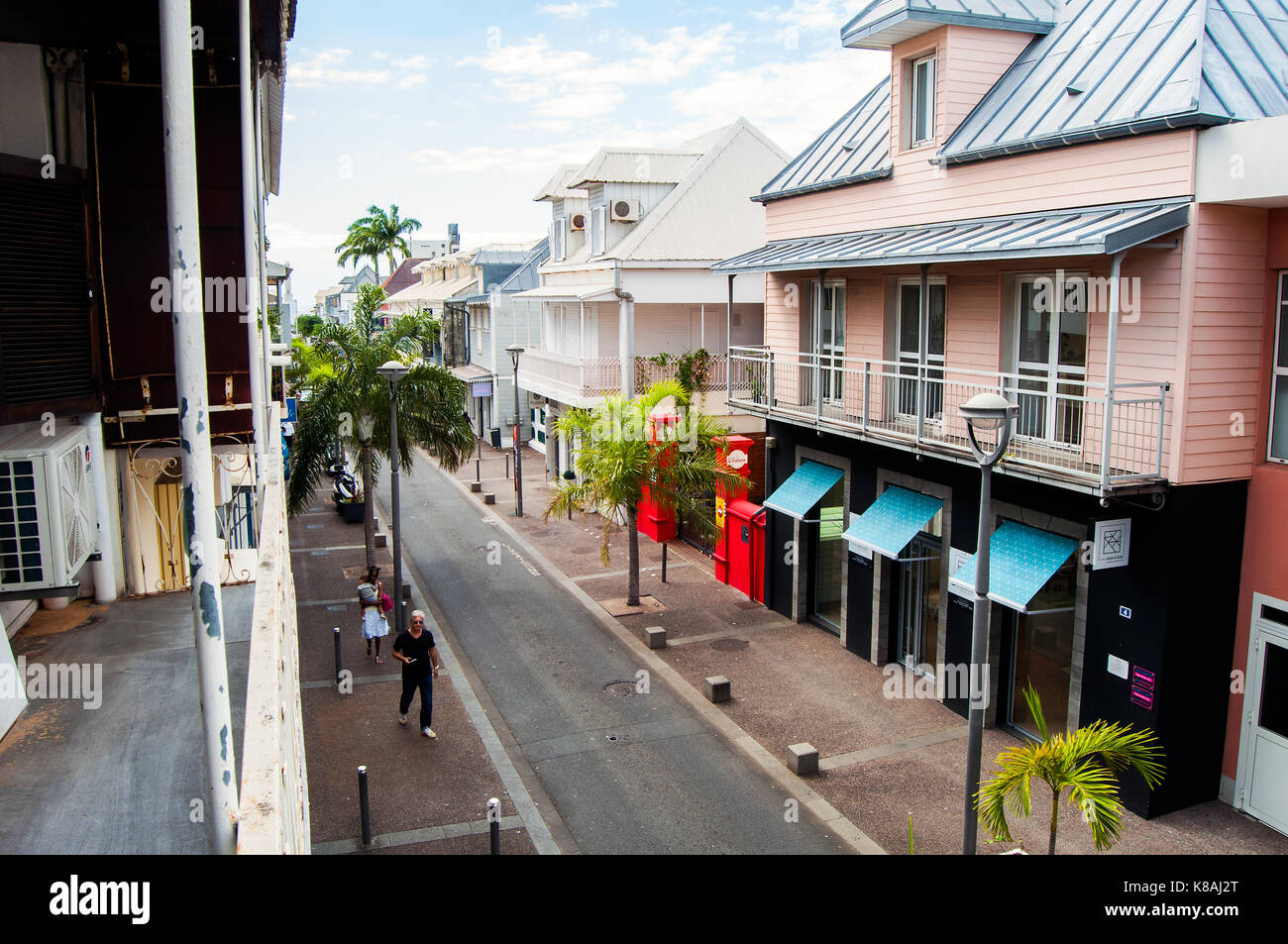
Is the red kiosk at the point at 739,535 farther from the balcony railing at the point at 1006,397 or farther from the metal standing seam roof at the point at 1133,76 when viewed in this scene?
the metal standing seam roof at the point at 1133,76

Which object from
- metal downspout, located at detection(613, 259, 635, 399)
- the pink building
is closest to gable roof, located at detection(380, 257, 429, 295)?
metal downspout, located at detection(613, 259, 635, 399)

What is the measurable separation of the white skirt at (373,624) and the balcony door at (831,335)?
350 inches

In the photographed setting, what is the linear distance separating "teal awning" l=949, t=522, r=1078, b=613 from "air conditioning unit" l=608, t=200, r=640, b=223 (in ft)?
59.7

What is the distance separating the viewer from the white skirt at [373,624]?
16.8 meters

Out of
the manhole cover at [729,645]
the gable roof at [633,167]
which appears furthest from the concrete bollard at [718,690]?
the gable roof at [633,167]

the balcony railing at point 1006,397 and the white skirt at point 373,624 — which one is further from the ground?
the balcony railing at point 1006,397

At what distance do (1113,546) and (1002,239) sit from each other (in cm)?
399

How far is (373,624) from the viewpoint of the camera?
661 inches

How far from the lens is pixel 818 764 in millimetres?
12852

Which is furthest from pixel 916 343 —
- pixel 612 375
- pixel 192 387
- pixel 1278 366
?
pixel 192 387

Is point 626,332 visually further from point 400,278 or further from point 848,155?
point 400,278
